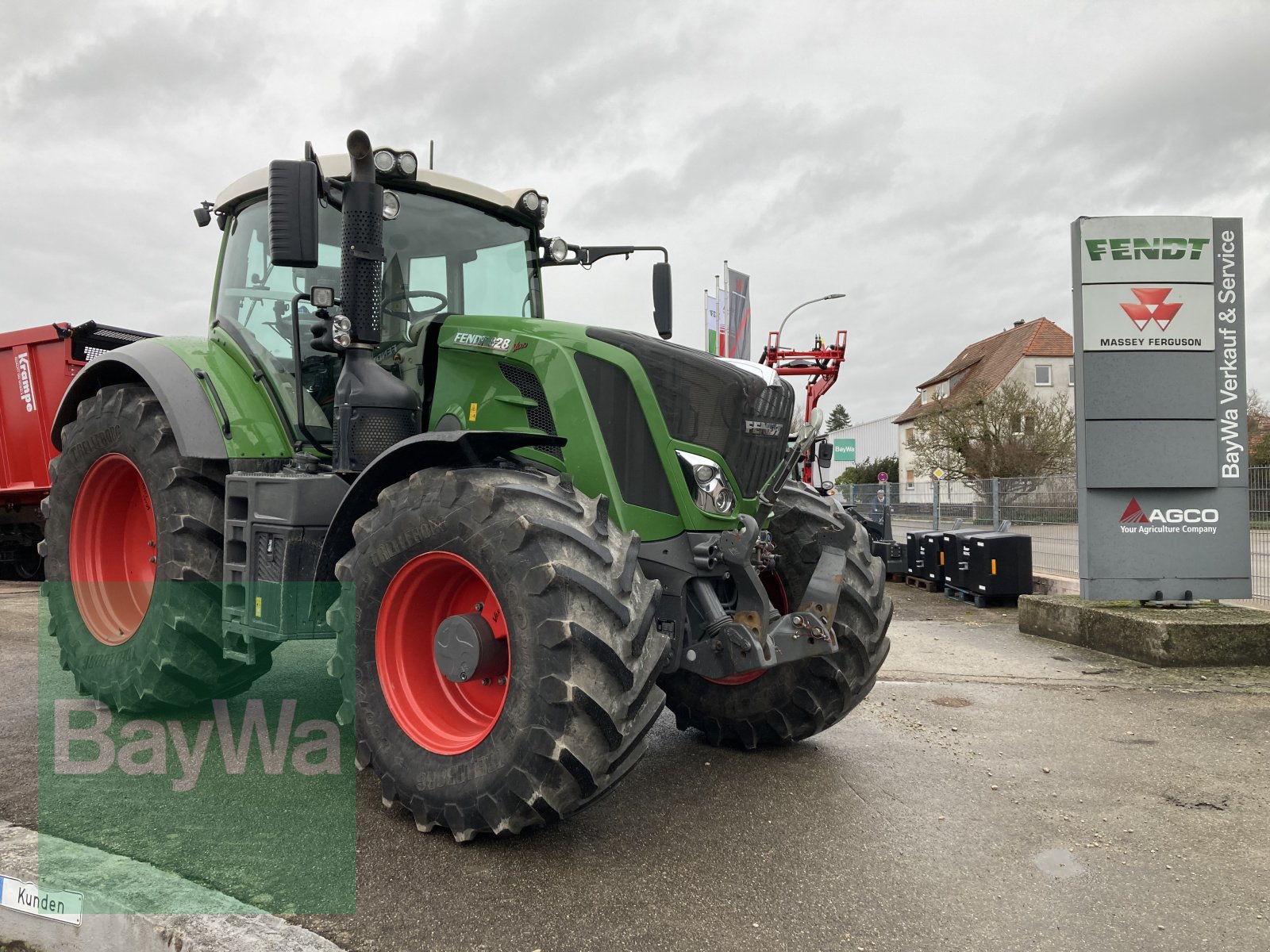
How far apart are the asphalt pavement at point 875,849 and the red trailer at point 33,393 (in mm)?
6238

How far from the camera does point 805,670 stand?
14.4ft

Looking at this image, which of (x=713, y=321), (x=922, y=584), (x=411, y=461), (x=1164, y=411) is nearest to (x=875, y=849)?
(x=411, y=461)

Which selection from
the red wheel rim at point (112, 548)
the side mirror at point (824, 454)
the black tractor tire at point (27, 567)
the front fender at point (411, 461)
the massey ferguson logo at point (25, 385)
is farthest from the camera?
the side mirror at point (824, 454)

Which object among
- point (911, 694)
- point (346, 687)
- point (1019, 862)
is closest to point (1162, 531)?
point (911, 694)

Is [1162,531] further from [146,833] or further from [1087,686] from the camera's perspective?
[146,833]

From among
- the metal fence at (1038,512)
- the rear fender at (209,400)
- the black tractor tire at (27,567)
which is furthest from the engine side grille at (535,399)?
the black tractor tire at (27,567)

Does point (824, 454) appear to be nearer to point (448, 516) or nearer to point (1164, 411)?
point (1164, 411)

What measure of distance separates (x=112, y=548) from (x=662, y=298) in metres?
3.28

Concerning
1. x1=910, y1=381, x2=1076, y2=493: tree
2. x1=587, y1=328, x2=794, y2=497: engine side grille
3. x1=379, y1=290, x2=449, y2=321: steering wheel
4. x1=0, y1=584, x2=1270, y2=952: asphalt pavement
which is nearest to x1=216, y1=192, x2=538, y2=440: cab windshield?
x1=379, y1=290, x2=449, y2=321: steering wheel

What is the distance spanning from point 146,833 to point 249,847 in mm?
409

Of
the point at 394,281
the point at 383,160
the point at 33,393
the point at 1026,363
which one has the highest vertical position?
the point at 1026,363

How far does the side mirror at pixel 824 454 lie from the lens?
1423 cm

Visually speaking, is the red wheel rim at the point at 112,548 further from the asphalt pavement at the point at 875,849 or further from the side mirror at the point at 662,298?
the side mirror at the point at 662,298

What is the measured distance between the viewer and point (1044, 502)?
40.8 feet
